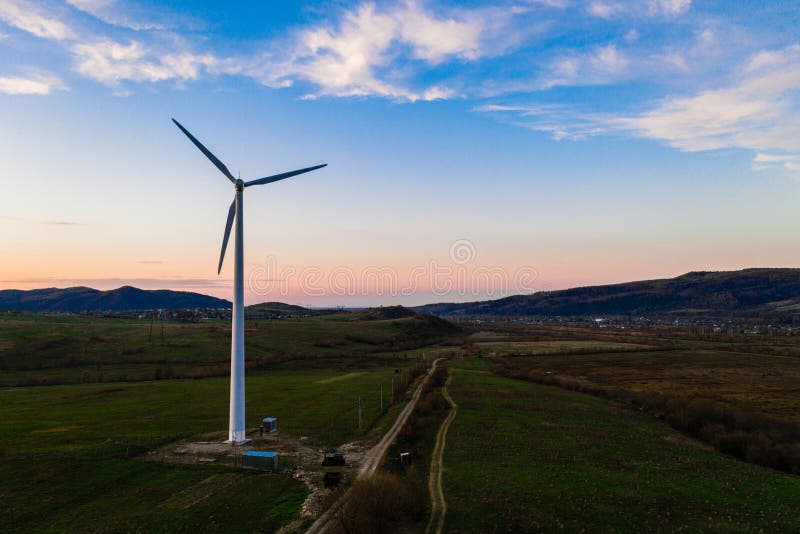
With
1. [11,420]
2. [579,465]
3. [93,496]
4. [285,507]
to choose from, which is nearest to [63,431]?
[11,420]

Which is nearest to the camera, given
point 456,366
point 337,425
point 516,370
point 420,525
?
point 420,525

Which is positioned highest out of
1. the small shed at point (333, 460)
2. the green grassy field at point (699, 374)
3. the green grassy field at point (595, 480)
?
the small shed at point (333, 460)

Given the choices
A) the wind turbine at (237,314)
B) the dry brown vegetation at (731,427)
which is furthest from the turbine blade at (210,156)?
the dry brown vegetation at (731,427)

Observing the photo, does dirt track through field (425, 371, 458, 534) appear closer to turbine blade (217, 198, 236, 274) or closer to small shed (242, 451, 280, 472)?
small shed (242, 451, 280, 472)

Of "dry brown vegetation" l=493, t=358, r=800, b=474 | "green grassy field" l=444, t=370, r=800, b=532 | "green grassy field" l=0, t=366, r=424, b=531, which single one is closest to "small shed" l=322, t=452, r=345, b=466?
"green grassy field" l=0, t=366, r=424, b=531

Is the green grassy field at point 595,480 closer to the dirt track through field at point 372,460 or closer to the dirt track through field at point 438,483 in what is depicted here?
the dirt track through field at point 438,483

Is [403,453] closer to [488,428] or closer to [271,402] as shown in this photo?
[488,428]
